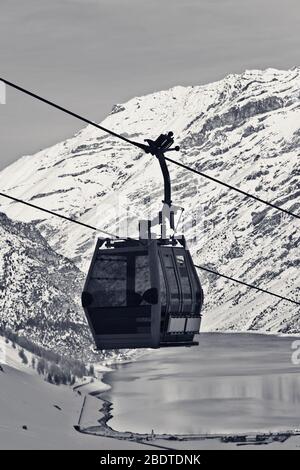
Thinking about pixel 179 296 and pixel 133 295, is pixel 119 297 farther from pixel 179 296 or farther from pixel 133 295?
pixel 179 296

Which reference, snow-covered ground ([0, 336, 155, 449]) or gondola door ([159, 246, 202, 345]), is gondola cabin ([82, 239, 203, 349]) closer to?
gondola door ([159, 246, 202, 345])

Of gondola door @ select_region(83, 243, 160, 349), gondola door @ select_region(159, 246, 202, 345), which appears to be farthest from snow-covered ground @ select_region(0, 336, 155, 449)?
gondola door @ select_region(83, 243, 160, 349)

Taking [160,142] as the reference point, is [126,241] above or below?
below

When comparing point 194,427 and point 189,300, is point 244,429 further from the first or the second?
point 189,300

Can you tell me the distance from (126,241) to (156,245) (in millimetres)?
1113

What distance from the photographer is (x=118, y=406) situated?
19412 cm

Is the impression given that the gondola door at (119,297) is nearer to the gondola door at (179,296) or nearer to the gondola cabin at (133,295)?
the gondola cabin at (133,295)

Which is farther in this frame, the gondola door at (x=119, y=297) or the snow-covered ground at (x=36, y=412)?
the snow-covered ground at (x=36, y=412)

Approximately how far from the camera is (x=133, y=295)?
3488 cm

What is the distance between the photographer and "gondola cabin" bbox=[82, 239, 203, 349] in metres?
34.3

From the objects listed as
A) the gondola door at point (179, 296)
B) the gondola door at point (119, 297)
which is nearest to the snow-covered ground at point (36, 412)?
the gondola door at point (179, 296)

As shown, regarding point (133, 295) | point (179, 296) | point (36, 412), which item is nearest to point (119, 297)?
point (133, 295)

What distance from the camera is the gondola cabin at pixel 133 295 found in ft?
113
